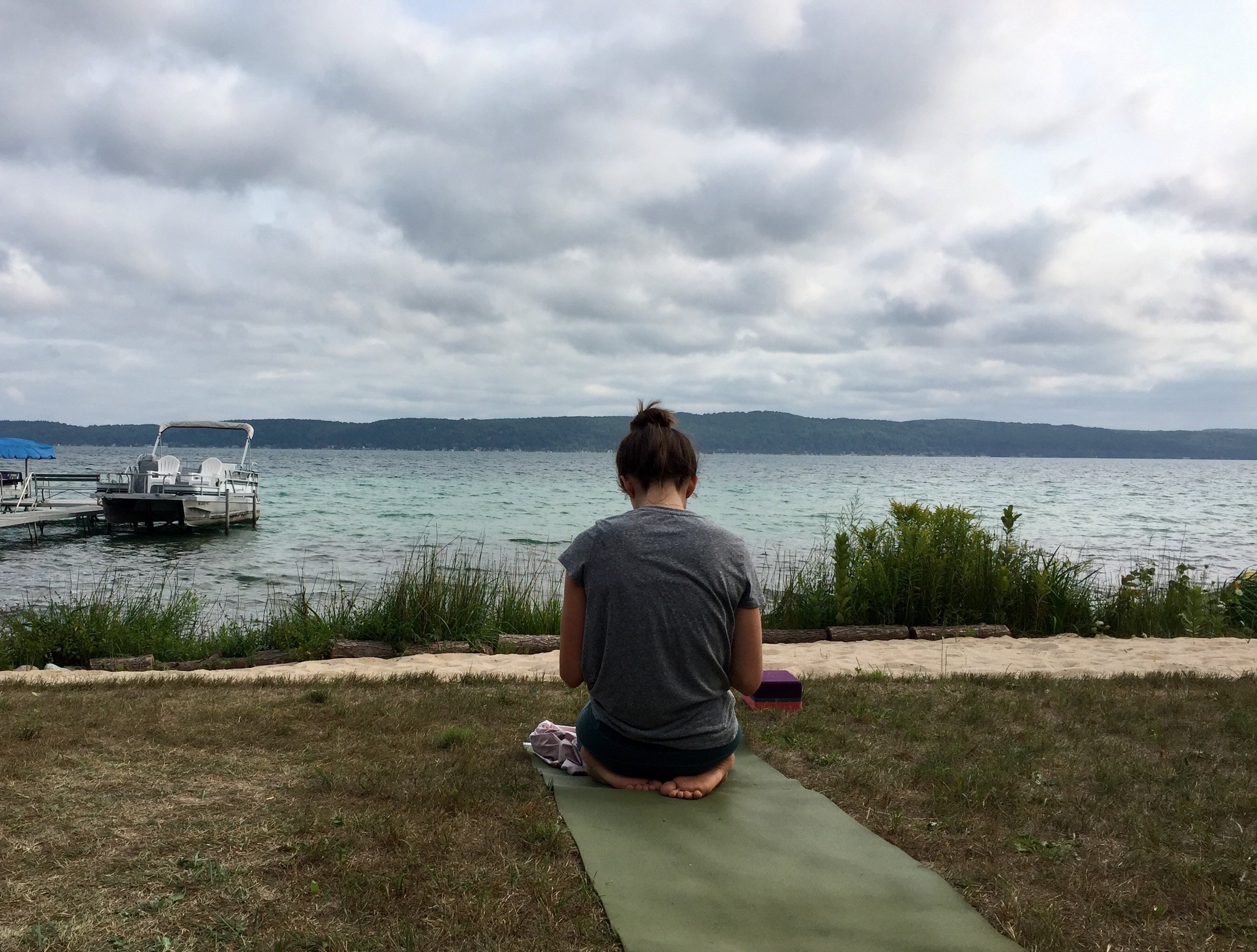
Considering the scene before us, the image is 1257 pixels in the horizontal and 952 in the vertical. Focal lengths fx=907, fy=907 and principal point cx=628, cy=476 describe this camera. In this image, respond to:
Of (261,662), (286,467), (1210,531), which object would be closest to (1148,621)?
(261,662)

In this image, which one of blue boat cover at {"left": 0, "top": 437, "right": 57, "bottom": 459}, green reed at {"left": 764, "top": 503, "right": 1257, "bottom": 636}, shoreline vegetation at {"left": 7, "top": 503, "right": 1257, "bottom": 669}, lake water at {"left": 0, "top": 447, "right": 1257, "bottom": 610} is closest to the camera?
shoreline vegetation at {"left": 7, "top": 503, "right": 1257, "bottom": 669}

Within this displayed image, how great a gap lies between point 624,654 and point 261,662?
19.1 feet

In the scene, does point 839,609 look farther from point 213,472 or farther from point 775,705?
point 213,472

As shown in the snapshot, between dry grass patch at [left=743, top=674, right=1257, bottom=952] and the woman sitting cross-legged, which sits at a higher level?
the woman sitting cross-legged

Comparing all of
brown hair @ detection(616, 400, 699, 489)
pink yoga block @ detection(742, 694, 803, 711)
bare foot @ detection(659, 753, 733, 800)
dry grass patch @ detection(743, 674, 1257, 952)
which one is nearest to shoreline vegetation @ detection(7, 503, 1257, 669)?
dry grass patch @ detection(743, 674, 1257, 952)

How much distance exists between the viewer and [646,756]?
3.67 meters

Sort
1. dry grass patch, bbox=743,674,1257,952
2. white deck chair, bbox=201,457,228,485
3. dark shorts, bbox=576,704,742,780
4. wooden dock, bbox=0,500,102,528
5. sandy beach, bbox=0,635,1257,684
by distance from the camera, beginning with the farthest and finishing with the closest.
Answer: white deck chair, bbox=201,457,228,485
wooden dock, bbox=0,500,102,528
sandy beach, bbox=0,635,1257,684
dark shorts, bbox=576,704,742,780
dry grass patch, bbox=743,674,1257,952

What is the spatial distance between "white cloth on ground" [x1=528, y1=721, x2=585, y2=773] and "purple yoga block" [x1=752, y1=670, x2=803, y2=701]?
1.38 metres

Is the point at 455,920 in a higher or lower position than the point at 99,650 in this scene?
higher

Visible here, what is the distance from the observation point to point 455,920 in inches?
102

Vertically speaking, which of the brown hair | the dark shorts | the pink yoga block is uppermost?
the brown hair

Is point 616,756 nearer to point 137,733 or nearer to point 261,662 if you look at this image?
point 137,733

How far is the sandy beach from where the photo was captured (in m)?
6.76

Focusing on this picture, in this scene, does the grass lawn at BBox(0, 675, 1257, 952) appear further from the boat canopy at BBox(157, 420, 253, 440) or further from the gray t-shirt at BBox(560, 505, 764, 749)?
the boat canopy at BBox(157, 420, 253, 440)
